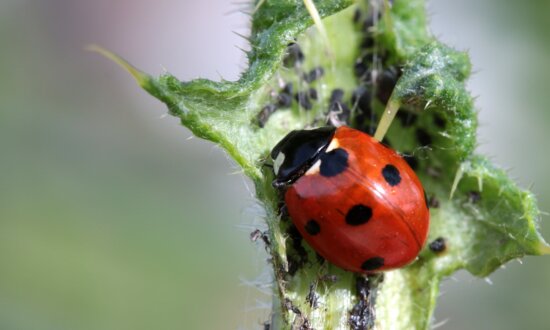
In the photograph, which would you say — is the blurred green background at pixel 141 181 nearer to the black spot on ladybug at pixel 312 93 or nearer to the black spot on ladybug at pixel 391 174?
the black spot on ladybug at pixel 312 93

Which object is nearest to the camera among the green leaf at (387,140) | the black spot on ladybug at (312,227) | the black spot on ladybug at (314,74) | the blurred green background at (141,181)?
the green leaf at (387,140)

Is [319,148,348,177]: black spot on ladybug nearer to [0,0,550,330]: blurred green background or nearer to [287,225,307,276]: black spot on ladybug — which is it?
[287,225,307,276]: black spot on ladybug

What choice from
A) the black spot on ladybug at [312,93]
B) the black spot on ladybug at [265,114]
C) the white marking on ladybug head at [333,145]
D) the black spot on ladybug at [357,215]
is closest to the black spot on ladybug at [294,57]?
the black spot on ladybug at [312,93]

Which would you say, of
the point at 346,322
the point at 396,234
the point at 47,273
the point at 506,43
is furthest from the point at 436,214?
the point at 506,43

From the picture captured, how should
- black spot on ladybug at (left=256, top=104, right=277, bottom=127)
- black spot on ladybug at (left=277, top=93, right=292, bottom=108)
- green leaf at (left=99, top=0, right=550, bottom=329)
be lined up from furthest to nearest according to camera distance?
black spot on ladybug at (left=277, top=93, right=292, bottom=108) → black spot on ladybug at (left=256, top=104, right=277, bottom=127) → green leaf at (left=99, top=0, right=550, bottom=329)

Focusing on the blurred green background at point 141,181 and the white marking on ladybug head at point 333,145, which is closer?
the white marking on ladybug head at point 333,145

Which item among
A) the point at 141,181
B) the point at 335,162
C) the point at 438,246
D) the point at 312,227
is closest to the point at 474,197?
the point at 438,246

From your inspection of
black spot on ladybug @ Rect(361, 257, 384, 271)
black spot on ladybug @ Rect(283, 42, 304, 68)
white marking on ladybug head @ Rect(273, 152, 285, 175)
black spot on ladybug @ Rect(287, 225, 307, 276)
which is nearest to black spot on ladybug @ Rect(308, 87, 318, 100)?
black spot on ladybug @ Rect(283, 42, 304, 68)
